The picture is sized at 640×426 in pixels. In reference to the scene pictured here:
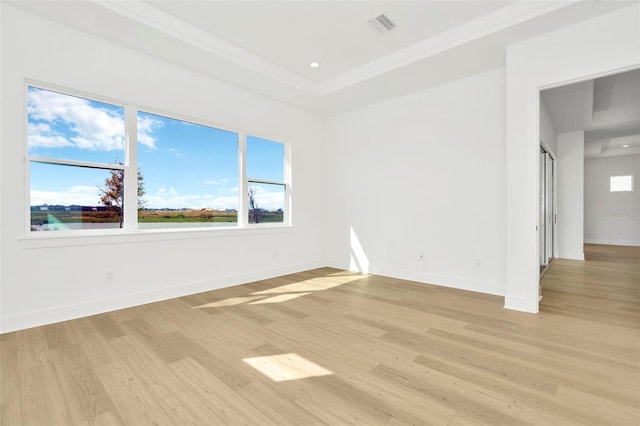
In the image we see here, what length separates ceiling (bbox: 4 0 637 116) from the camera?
9.70 ft

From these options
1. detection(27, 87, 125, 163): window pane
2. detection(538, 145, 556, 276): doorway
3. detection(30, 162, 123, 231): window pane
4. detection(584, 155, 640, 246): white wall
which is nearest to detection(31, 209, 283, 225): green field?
detection(30, 162, 123, 231): window pane

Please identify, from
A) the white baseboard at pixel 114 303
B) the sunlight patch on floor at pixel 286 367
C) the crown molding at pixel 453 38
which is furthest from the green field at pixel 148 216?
the crown molding at pixel 453 38

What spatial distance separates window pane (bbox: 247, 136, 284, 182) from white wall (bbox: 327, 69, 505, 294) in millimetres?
1168

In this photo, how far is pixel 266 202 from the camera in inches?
205

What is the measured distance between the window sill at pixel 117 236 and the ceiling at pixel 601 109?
5263 mm

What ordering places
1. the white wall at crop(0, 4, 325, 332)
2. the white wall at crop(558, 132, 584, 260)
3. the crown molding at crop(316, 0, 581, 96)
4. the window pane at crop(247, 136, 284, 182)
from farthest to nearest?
the white wall at crop(558, 132, 584, 260) < the window pane at crop(247, 136, 284, 182) < the crown molding at crop(316, 0, 581, 96) < the white wall at crop(0, 4, 325, 332)

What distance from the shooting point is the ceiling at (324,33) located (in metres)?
2.96

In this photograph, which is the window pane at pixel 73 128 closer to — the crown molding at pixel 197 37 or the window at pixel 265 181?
the crown molding at pixel 197 37

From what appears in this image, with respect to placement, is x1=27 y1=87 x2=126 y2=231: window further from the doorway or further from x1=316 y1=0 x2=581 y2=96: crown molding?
the doorway

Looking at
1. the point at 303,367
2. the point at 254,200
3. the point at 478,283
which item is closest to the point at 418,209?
the point at 478,283

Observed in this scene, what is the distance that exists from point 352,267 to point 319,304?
210 centimetres

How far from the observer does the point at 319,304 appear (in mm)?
3635

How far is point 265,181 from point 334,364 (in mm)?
3557

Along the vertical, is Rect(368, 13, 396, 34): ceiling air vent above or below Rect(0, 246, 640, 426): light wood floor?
above
